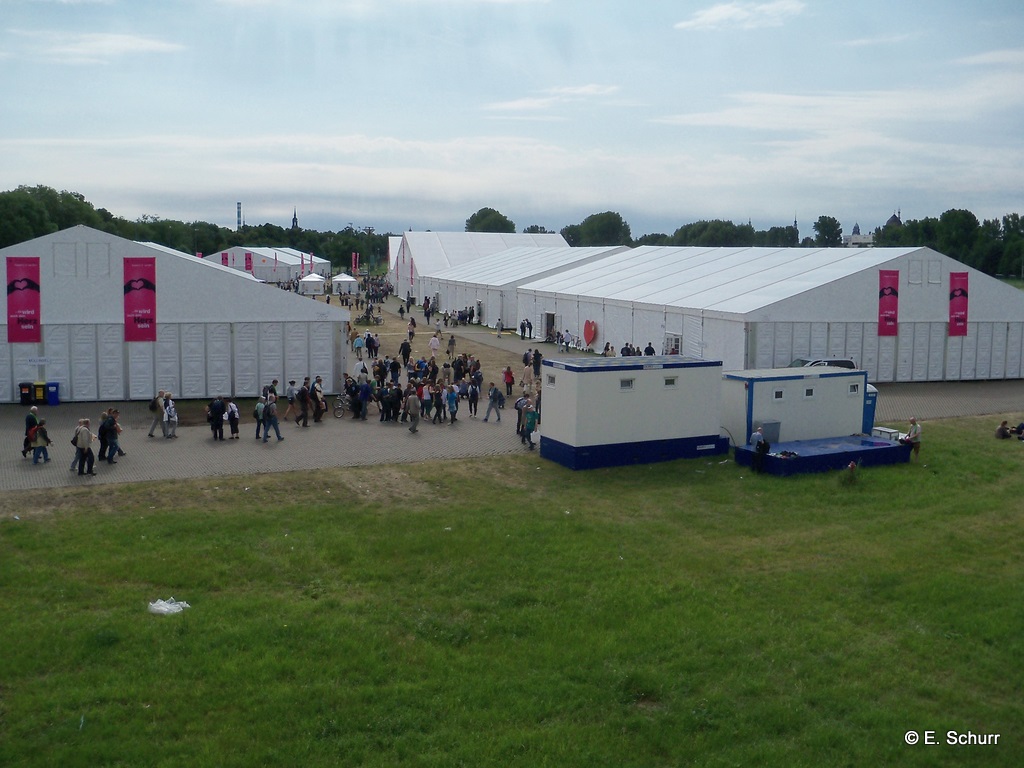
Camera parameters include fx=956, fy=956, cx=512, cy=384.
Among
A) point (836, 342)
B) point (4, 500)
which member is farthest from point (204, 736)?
point (836, 342)

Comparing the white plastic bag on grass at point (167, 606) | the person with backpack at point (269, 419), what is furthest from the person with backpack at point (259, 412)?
the white plastic bag on grass at point (167, 606)

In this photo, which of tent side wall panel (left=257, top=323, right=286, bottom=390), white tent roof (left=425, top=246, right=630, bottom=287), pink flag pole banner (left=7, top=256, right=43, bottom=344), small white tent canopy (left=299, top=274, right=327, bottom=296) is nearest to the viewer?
pink flag pole banner (left=7, top=256, right=43, bottom=344)

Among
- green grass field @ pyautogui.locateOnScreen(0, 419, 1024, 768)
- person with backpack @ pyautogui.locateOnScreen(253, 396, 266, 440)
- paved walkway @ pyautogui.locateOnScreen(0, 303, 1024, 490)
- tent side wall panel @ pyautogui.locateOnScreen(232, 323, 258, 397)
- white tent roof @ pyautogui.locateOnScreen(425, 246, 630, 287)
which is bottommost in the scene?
green grass field @ pyautogui.locateOnScreen(0, 419, 1024, 768)

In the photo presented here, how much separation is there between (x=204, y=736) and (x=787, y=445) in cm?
1480

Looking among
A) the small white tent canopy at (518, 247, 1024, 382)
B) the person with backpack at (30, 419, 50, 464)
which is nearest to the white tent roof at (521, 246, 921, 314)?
the small white tent canopy at (518, 247, 1024, 382)

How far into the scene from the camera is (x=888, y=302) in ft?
102

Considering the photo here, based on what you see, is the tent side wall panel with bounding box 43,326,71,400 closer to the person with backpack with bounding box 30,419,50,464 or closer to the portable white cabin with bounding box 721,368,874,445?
the person with backpack with bounding box 30,419,50,464

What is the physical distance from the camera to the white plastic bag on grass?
1145 centimetres

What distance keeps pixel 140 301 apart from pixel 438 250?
2015 inches

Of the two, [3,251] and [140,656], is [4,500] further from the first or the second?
[3,251]

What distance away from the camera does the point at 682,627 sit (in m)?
11.2

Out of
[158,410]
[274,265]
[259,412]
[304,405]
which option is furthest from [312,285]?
[259,412]

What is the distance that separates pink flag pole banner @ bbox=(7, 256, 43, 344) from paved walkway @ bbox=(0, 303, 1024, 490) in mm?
1968

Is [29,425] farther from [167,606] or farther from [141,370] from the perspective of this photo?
[167,606]
